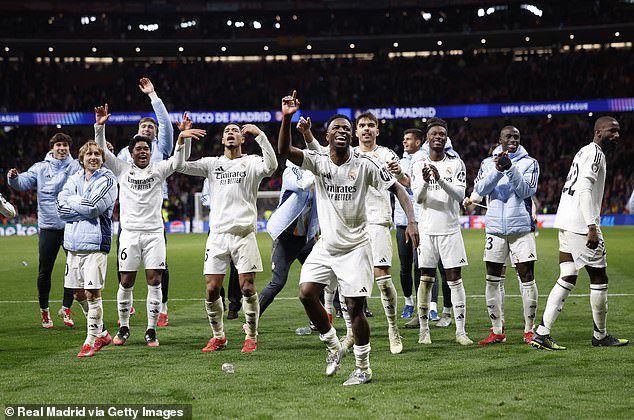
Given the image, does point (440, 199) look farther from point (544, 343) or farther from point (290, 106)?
point (290, 106)

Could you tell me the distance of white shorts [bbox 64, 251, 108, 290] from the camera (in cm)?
850

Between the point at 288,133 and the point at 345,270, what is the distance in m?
1.30

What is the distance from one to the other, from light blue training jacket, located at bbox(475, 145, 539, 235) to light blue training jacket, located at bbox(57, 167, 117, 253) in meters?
4.17

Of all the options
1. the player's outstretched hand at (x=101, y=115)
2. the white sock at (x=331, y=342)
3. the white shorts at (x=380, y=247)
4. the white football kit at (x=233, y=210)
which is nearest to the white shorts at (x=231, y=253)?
the white football kit at (x=233, y=210)

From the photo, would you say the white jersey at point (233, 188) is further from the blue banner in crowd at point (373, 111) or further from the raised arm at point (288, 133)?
the blue banner in crowd at point (373, 111)

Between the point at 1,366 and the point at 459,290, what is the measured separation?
484 cm

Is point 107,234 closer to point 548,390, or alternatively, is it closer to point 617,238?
point 548,390

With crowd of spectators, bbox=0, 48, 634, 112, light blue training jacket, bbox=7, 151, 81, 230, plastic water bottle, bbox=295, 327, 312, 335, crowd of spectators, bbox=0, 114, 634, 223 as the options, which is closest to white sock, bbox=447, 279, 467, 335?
plastic water bottle, bbox=295, 327, 312, 335

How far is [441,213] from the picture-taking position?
8.85 m

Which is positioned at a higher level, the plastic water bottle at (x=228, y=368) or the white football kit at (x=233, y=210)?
the white football kit at (x=233, y=210)

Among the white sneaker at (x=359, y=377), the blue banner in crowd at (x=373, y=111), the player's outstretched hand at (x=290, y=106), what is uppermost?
the blue banner in crowd at (x=373, y=111)

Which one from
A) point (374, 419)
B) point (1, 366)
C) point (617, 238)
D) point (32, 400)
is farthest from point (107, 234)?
point (617, 238)

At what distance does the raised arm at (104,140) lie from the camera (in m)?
8.93

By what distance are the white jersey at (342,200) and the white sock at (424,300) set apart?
7.10 feet
